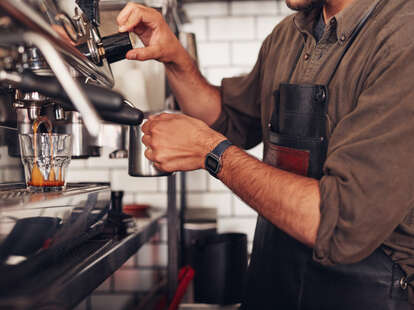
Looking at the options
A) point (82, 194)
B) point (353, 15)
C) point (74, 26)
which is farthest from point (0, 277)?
point (353, 15)

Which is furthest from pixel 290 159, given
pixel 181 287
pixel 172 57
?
pixel 181 287

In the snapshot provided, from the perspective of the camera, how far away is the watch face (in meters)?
0.78

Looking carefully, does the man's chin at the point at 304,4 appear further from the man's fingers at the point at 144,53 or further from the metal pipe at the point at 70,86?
the metal pipe at the point at 70,86

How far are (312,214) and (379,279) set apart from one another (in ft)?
0.75

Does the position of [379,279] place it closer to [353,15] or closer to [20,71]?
[353,15]

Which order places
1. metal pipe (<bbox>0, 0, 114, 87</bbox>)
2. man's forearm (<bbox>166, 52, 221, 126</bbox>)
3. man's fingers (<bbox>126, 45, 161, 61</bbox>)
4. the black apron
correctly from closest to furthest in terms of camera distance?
1. metal pipe (<bbox>0, 0, 114, 87</bbox>)
2. the black apron
3. man's fingers (<bbox>126, 45, 161, 61</bbox>)
4. man's forearm (<bbox>166, 52, 221, 126</bbox>)

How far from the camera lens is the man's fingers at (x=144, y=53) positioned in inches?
34.1

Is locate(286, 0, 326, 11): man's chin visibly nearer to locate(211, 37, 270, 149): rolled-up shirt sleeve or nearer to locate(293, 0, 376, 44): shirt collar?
locate(293, 0, 376, 44): shirt collar

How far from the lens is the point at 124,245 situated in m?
0.88

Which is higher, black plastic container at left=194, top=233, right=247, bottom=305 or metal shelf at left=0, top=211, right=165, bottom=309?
metal shelf at left=0, top=211, right=165, bottom=309

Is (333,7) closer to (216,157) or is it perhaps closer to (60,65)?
(216,157)

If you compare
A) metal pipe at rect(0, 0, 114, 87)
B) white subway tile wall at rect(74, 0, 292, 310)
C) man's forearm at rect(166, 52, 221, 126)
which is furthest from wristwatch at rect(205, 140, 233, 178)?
white subway tile wall at rect(74, 0, 292, 310)

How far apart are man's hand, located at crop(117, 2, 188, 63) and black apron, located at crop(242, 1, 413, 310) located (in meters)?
0.31

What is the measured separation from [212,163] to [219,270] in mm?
790
